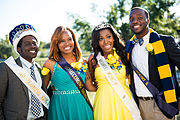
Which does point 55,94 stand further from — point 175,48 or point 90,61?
point 175,48

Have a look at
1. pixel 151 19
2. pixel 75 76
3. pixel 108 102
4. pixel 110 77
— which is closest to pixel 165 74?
pixel 110 77

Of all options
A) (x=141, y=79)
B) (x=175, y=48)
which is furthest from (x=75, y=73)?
(x=175, y=48)

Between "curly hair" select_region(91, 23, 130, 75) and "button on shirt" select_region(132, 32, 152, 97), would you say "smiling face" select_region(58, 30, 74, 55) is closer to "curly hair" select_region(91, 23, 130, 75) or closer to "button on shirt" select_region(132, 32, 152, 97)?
"curly hair" select_region(91, 23, 130, 75)

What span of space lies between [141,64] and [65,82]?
1.38 metres

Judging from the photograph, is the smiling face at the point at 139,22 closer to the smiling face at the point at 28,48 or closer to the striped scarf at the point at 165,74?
the striped scarf at the point at 165,74

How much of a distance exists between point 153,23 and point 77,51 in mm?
16012

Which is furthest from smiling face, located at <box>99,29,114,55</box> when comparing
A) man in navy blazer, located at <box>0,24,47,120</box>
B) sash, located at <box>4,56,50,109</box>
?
sash, located at <box>4,56,50,109</box>

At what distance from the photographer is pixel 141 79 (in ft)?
9.29

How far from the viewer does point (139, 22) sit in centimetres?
291

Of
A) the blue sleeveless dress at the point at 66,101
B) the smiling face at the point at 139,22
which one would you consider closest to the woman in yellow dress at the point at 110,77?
the blue sleeveless dress at the point at 66,101

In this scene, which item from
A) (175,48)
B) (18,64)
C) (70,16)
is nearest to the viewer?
(18,64)

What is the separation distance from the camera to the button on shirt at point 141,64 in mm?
2848

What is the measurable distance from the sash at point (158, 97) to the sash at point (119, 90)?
1.24 ft

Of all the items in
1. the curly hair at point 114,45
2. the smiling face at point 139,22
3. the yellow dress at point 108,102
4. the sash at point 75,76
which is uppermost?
the smiling face at point 139,22
